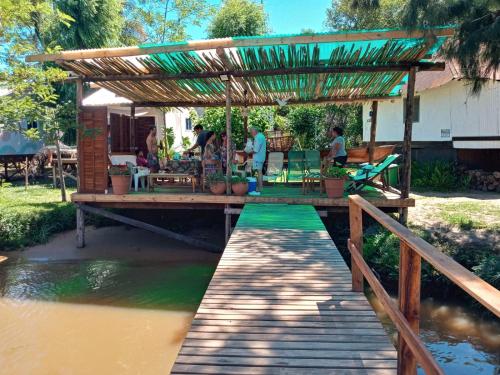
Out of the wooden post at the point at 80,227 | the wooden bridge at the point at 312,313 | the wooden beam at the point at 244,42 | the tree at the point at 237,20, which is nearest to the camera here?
the wooden bridge at the point at 312,313

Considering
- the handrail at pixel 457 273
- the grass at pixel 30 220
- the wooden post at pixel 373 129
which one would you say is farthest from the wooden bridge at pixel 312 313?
the wooden post at pixel 373 129

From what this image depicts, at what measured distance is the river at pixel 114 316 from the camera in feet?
15.8

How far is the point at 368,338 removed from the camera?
10.3 ft

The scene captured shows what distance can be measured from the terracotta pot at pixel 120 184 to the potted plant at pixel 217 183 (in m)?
1.62

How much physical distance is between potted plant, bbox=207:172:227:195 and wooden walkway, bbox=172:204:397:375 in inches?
112

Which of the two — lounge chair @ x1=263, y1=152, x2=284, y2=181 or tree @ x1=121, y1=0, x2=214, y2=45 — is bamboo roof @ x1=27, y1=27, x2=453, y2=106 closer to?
lounge chair @ x1=263, y1=152, x2=284, y2=181

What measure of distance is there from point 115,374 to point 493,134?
11818 millimetres

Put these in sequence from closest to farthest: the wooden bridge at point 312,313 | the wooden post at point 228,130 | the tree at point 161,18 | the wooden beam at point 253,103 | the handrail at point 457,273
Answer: the handrail at point 457,273 < the wooden bridge at point 312,313 < the wooden post at point 228,130 < the wooden beam at point 253,103 < the tree at point 161,18

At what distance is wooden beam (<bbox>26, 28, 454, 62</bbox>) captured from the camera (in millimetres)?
6043

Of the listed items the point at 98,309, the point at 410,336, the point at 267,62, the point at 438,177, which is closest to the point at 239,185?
the point at 267,62

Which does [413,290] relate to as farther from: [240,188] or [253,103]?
[253,103]

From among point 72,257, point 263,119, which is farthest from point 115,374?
point 263,119

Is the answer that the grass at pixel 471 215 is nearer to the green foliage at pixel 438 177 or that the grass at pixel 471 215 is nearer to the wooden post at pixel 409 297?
the green foliage at pixel 438 177

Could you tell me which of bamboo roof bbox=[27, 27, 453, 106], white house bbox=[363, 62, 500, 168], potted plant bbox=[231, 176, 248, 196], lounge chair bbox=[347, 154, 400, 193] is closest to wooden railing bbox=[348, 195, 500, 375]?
bamboo roof bbox=[27, 27, 453, 106]
